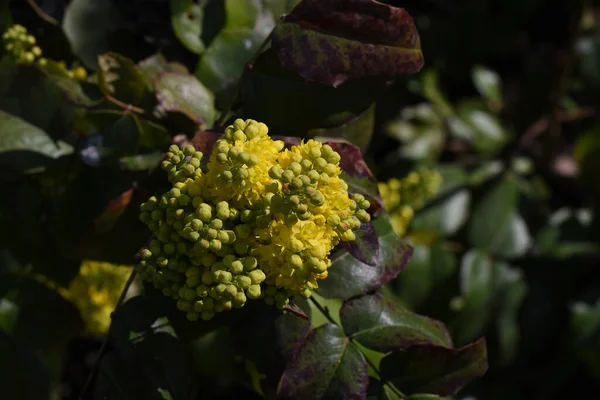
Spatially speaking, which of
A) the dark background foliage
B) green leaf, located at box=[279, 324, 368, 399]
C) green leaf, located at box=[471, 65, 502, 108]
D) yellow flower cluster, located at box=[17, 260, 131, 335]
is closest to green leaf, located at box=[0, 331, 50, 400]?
the dark background foliage

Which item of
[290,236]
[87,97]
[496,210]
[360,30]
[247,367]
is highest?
[360,30]

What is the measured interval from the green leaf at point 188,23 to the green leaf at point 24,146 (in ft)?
0.87

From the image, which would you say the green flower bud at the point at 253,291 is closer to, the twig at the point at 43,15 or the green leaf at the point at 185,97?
the green leaf at the point at 185,97

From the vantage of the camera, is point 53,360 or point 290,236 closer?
point 290,236

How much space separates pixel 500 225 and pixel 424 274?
28 cm

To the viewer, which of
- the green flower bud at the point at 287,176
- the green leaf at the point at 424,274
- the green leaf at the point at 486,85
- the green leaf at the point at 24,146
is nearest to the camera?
the green flower bud at the point at 287,176

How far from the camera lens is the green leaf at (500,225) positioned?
183cm

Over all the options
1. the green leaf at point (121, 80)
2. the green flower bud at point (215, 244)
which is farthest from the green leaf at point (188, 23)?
the green flower bud at point (215, 244)

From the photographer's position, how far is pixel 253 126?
82 cm

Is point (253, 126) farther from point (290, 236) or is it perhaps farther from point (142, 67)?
point (142, 67)

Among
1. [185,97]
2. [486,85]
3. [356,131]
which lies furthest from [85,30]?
[486,85]

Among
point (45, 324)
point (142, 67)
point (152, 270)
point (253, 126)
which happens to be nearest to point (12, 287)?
point (45, 324)

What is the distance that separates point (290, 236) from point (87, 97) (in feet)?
1.83

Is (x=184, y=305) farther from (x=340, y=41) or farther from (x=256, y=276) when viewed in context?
(x=340, y=41)
